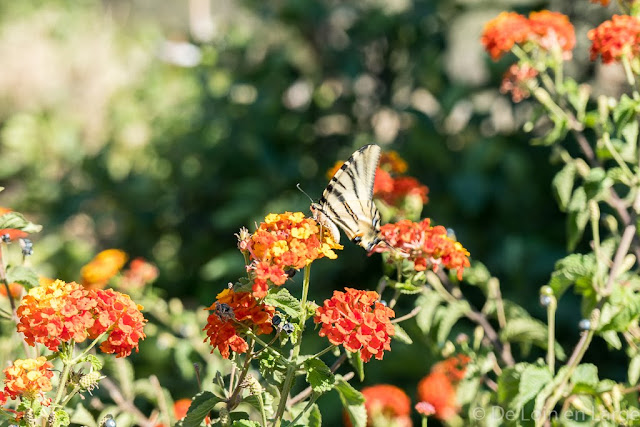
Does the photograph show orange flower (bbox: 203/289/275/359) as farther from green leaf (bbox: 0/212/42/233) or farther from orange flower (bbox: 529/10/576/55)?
orange flower (bbox: 529/10/576/55)

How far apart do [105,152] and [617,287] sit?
3.77 meters

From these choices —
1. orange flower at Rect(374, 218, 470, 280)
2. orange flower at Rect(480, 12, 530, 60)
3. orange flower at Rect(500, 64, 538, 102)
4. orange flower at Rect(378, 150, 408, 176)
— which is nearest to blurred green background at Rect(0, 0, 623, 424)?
orange flower at Rect(378, 150, 408, 176)

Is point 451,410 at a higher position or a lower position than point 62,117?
lower

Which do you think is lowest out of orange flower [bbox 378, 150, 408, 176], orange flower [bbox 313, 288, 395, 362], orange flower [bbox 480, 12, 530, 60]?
orange flower [bbox 313, 288, 395, 362]

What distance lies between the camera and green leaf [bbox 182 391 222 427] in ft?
4.42

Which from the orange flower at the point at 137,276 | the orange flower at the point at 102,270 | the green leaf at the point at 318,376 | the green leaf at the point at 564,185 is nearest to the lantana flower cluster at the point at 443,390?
the green leaf at the point at 564,185

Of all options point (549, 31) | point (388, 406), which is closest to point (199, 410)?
point (388, 406)

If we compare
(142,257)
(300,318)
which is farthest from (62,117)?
(300,318)

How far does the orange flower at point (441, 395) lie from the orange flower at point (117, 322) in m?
1.19

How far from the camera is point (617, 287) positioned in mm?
1742

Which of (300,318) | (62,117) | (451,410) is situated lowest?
(451,410)

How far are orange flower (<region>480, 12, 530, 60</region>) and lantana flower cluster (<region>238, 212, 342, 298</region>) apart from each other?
1.05m

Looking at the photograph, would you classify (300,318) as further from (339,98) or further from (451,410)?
(339,98)

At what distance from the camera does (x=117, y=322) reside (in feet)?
4.28
